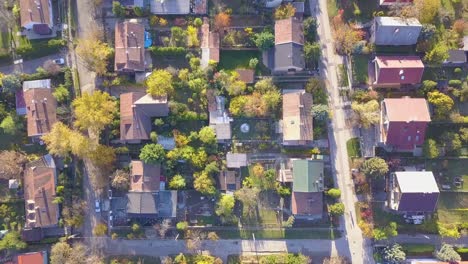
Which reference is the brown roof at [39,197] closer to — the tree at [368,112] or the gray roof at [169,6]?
the gray roof at [169,6]

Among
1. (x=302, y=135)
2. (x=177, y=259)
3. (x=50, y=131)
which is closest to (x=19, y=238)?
(x=50, y=131)

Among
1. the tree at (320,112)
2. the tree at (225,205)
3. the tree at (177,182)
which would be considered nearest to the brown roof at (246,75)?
the tree at (320,112)

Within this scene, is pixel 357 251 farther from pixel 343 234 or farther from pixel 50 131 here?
pixel 50 131

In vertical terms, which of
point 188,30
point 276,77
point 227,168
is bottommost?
point 227,168

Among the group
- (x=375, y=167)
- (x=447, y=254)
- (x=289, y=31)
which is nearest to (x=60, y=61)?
(x=289, y=31)

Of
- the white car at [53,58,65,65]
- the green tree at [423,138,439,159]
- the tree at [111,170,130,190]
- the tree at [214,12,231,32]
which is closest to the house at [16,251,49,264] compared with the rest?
the tree at [111,170,130,190]

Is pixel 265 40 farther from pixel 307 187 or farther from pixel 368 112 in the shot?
pixel 307 187

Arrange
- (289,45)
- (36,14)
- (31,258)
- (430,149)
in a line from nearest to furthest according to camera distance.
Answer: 1. (31,258)
2. (289,45)
3. (36,14)
4. (430,149)
